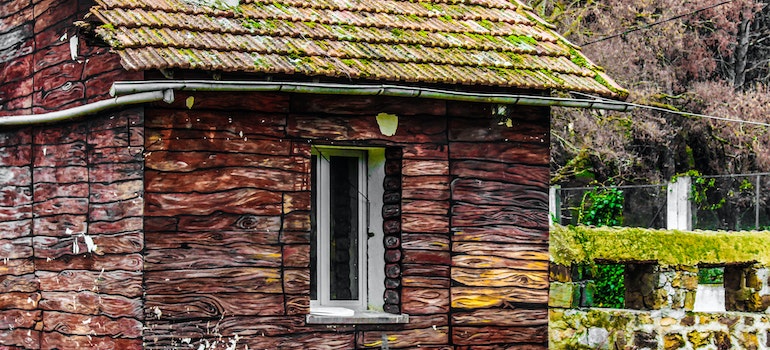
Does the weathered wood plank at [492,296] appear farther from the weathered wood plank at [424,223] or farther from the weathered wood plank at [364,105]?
the weathered wood plank at [364,105]

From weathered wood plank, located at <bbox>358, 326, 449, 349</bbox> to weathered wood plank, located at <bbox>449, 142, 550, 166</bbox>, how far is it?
1.45 metres

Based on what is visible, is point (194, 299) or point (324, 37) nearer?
point (194, 299)

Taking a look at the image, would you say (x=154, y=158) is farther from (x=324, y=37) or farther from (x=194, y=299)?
(x=324, y=37)

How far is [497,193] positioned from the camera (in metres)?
10.7

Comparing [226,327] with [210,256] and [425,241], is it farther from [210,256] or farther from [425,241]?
[425,241]

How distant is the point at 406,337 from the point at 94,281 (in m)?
2.52

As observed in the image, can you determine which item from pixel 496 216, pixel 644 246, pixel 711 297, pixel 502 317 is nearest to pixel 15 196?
pixel 496 216

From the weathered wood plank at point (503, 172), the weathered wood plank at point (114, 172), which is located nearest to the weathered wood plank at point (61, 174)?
the weathered wood plank at point (114, 172)

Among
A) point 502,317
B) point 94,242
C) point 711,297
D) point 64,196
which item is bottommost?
point 711,297

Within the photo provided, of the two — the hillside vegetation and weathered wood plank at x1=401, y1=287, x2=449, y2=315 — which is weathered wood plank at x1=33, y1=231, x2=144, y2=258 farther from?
the hillside vegetation

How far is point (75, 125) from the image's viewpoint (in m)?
10.1

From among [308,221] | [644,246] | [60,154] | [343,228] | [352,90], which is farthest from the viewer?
[644,246]

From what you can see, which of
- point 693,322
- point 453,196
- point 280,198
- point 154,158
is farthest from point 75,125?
point 693,322

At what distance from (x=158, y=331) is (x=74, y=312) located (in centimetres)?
92
